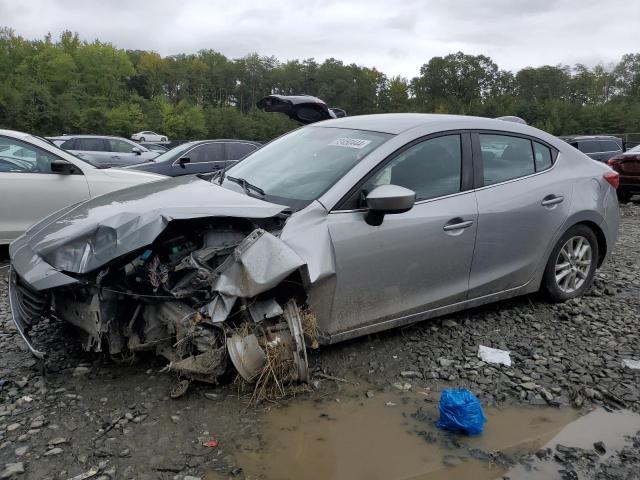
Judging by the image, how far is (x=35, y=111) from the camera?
45.1 metres

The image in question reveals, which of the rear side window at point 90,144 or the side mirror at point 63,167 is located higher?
the side mirror at point 63,167

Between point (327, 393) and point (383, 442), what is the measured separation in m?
0.52

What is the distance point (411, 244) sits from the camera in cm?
350

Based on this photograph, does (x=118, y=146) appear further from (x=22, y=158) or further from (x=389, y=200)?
(x=389, y=200)

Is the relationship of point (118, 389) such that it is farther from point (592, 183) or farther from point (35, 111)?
point (35, 111)

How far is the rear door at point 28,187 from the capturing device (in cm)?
599

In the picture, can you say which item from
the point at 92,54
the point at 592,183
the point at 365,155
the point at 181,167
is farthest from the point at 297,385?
the point at 92,54

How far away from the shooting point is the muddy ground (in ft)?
8.52

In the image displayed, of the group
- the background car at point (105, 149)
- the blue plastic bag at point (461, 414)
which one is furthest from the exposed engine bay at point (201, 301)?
the background car at point (105, 149)

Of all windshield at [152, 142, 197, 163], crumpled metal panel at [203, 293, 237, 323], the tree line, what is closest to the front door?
crumpled metal panel at [203, 293, 237, 323]

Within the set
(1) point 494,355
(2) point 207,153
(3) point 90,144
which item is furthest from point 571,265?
(3) point 90,144

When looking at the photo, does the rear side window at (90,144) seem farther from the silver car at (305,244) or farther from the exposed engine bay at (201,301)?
the exposed engine bay at (201,301)

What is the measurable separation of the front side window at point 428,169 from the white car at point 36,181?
13.4ft

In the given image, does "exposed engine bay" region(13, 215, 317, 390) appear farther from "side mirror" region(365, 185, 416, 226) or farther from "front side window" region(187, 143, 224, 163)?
"front side window" region(187, 143, 224, 163)
